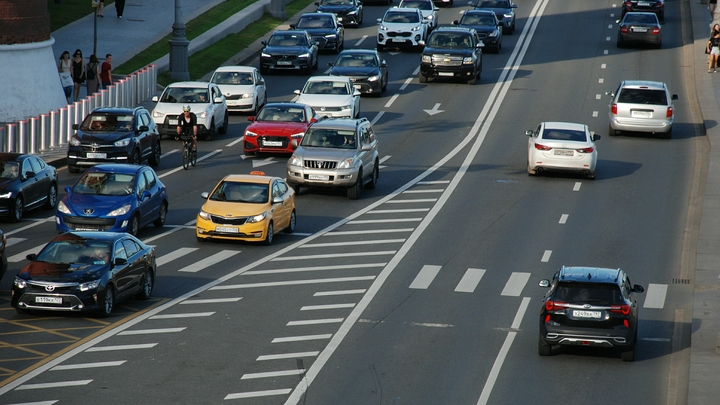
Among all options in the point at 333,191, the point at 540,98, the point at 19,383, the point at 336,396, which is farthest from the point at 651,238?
the point at 540,98

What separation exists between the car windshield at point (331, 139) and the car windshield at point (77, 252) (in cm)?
1171

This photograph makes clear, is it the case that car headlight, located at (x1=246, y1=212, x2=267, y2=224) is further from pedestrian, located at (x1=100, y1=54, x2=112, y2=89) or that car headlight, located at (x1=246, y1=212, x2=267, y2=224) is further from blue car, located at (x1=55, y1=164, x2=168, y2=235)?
pedestrian, located at (x1=100, y1=54, x2=112, y2=89)

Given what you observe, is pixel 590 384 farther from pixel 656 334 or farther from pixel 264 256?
pixel 264 256

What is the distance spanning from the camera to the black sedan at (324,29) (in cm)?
5459

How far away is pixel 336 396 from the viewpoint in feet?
53.0

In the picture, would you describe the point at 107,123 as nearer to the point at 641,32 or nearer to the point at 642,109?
the point at 642,109

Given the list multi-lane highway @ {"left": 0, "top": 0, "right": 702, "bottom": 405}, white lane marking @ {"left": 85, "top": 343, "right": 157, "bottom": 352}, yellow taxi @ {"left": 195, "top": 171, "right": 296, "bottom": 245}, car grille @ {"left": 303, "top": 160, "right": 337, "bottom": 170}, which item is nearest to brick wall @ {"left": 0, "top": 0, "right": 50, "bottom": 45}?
multi-lane highway @ {"left": 0, "top": 0, "right": 702, "bottom": 405}

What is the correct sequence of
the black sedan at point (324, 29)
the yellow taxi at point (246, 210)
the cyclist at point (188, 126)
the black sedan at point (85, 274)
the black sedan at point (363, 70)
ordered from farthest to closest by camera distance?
the black sedan at point (324, 29), the black sedan at point (363, 70), the cyclist at point (188, 126), the yellow taxi at point (246, 210), the black sedan at point (85, 274)

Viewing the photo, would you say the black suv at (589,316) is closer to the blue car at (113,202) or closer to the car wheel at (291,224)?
the car wheel at (291,224)

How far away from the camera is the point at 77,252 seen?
67.2 ft

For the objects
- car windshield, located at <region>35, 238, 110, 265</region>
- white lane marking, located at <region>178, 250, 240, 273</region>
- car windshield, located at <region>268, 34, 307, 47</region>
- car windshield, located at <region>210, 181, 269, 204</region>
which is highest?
car windshield, located at <region>35, 238, 110, 265</region>

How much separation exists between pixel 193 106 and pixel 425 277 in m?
16.7

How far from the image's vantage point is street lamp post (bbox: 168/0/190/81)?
45.8m

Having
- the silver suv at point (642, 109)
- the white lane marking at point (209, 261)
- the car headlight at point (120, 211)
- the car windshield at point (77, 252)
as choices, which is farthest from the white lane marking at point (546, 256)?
the silver suv at point (642, 109)
